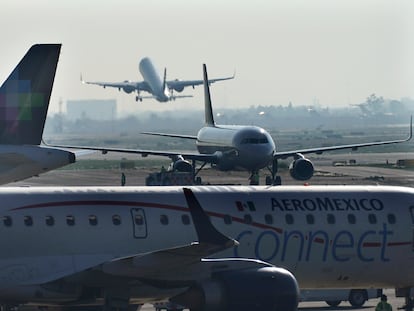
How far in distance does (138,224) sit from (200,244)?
12.6 ft

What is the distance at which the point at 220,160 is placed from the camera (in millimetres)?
87938

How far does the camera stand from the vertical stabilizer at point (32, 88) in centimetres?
3872

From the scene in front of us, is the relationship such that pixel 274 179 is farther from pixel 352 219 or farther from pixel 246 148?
pixel 352 219

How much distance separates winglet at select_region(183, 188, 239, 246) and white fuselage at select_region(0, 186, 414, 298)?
2489 millimetres

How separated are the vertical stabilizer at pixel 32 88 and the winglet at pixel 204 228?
9586 millimetres

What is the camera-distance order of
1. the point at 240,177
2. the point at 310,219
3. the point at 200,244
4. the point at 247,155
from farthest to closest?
the point at 240,177, the point at 247,155, the point at 310,219, the point at 200,244

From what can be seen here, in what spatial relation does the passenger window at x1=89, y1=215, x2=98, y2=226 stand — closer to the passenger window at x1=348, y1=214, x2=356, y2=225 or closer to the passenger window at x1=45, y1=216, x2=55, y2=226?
the passenger window at x1=45, y1=216, x2=55, y2=226

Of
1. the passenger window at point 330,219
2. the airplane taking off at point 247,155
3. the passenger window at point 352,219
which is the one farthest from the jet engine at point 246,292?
the airplane taking off at point 247,155

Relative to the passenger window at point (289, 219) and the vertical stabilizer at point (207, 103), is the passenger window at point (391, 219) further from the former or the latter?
the vertical stabilizer at point (207, 103)

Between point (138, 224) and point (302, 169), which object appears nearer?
point (138, 224)

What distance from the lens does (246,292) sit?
30125mm

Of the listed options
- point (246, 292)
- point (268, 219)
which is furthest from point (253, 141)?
point (246, 292)

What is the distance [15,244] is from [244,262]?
549cm

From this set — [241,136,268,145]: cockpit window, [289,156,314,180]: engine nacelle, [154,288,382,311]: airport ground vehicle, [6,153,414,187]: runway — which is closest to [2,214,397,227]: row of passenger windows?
[154,288,382,311]: airport ground vehicle
